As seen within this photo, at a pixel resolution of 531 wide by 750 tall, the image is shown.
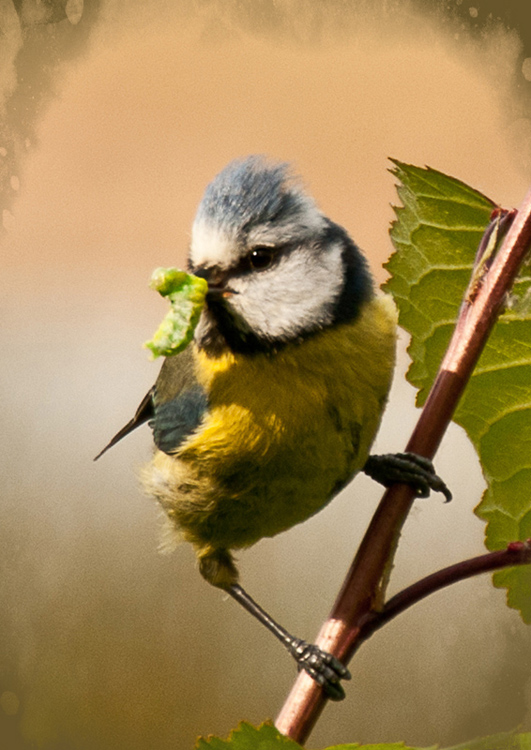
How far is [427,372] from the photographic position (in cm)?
98

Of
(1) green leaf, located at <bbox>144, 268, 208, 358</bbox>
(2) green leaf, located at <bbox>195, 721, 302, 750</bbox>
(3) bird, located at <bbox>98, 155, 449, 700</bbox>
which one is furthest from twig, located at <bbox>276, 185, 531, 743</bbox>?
(3) bird, located at <bbox>98, 155, 449, 700</bbox>

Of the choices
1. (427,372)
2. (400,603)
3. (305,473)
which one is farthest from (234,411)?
(400,603)

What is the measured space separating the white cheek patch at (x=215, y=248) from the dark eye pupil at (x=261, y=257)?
0.03m

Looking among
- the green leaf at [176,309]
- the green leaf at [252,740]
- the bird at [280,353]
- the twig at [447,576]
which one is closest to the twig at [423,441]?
the twig at [447,576]

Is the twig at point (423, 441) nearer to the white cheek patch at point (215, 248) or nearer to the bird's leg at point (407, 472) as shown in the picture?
the bird's leg at point (407, 472)

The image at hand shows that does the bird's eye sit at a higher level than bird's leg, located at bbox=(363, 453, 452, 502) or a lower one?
higher

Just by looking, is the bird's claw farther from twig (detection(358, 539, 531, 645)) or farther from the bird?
the bird

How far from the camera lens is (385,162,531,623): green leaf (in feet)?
2.94

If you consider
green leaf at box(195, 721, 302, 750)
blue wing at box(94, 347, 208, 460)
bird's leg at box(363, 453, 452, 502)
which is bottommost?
green leaf at box(195, 721, 302, 750)

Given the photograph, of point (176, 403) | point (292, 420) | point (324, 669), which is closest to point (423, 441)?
point (324, 669)

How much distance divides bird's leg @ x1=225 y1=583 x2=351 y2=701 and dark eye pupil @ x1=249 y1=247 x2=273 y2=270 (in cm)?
53

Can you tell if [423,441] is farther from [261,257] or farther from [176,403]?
[176,403]

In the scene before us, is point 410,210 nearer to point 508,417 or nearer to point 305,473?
point 508,417

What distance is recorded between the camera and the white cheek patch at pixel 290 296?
1.30m
